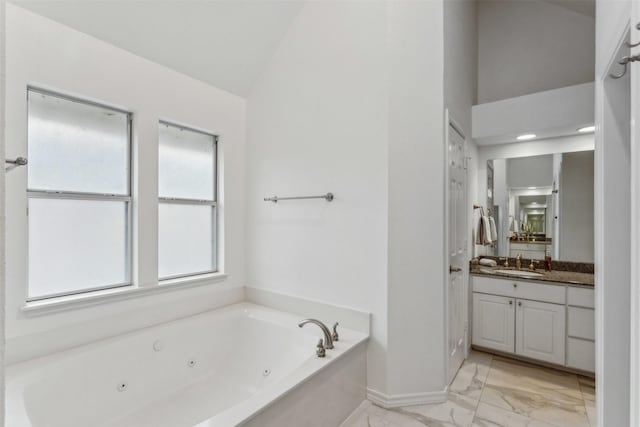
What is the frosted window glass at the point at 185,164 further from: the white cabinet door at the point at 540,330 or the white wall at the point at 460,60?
the white cabinet door at the point at 540,330

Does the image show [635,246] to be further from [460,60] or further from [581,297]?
[460,60]

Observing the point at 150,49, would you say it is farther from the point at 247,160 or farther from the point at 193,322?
the point at 193,322

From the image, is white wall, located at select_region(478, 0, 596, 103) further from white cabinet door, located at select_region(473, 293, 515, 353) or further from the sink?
white cabinet door, located at select_region(473, 293, 515, 353)

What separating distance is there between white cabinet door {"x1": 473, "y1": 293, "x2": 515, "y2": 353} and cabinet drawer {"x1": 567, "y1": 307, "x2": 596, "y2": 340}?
1.28 feet

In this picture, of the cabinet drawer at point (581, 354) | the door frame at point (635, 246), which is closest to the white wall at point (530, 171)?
the cabinet drawer at point (581, 354)

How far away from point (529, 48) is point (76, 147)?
4.03m

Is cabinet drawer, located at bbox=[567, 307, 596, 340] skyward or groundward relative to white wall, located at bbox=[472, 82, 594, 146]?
groundward

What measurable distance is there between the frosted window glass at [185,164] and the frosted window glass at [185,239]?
124mm

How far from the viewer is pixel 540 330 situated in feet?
8.41

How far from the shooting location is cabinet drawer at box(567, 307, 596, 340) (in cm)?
238

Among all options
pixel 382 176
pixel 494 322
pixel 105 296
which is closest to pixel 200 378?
pixel 105 296

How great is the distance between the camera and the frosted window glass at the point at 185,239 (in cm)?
246

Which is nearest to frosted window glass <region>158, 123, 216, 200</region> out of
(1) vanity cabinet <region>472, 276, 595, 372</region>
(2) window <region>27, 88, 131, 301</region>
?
(2) window <region>27, 88, 131, 301</region>

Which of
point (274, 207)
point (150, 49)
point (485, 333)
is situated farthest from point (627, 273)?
point (150, 49)
